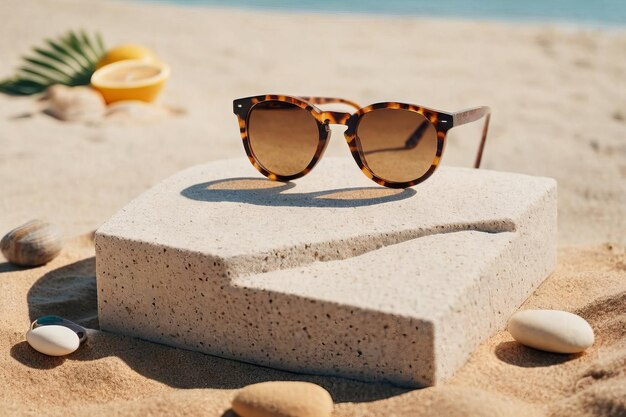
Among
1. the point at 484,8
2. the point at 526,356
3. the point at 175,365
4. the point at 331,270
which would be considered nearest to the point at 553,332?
the point at 526,356

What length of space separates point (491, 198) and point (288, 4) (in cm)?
1118

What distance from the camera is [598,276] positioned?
2623 mm

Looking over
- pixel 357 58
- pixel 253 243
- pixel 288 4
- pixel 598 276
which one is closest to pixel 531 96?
pixel 357 58

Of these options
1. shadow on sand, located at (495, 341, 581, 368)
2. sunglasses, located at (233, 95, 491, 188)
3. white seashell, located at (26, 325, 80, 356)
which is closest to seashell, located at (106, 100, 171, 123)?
sunglasses, located at (233, 95, 491, 188)

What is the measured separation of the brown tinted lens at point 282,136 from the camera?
2.68 m

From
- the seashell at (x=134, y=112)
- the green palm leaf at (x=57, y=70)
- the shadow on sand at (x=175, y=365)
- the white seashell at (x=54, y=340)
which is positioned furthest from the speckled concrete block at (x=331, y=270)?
the green palm leaf at (x=57, y=70)

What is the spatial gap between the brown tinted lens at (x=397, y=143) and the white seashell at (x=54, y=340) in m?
1.08

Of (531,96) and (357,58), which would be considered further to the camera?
(357,58)

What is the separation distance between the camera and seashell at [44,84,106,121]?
4949 mm

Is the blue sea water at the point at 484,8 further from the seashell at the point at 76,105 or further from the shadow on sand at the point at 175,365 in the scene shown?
the shadow on sand at the point at 175,365

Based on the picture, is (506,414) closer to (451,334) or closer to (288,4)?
(451,334)

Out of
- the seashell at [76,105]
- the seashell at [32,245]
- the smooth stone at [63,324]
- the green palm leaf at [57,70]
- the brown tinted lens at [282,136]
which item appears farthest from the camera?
the green palm leaf at [57,70]

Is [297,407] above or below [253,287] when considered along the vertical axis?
below

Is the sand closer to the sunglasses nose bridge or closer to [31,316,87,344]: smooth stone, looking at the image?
[31,316,87,344]: smooth stone
